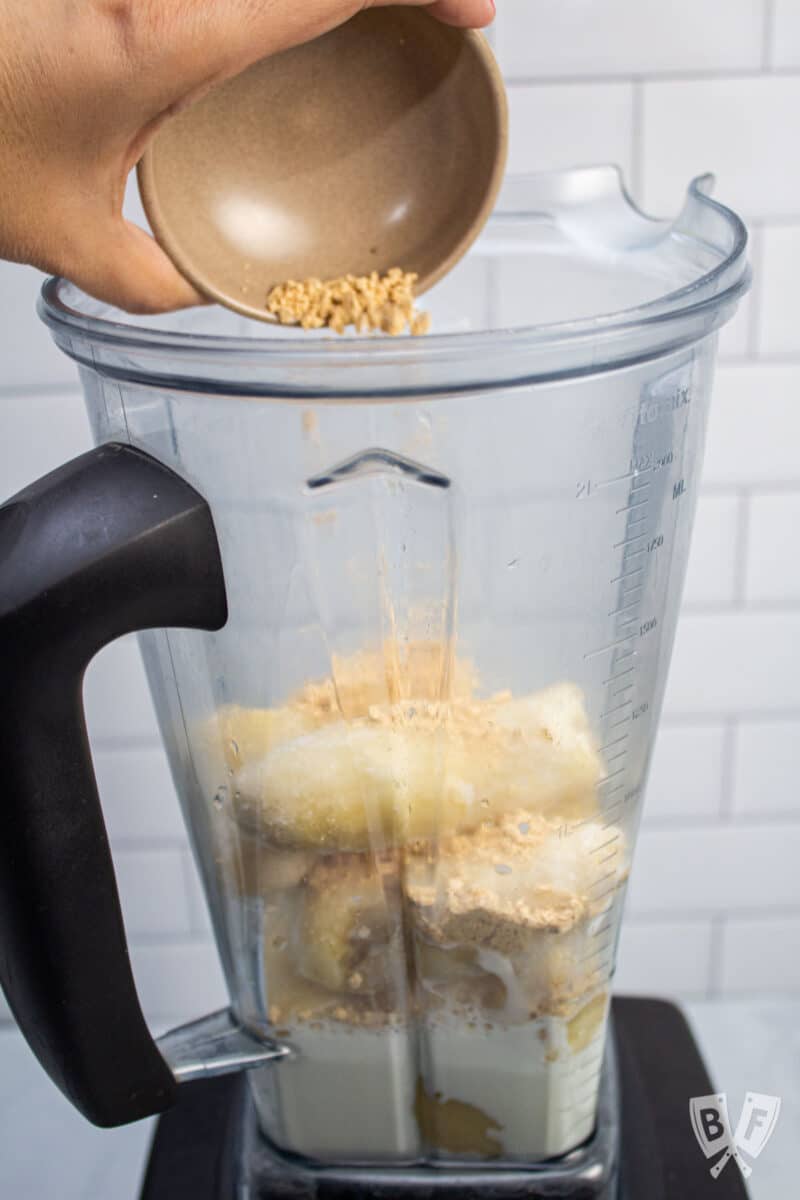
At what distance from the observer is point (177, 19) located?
0.33 metres

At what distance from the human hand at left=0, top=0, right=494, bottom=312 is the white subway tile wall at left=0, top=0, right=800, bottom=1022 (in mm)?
198

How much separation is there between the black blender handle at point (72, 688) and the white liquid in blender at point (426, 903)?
0.06 meters

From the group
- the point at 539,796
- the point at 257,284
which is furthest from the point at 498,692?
the point at 257,284

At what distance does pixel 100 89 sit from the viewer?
1.13ft

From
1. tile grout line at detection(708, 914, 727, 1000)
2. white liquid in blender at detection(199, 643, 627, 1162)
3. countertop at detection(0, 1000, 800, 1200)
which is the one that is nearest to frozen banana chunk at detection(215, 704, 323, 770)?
white liquid in blender at detection(199, 643, 627, 1162)

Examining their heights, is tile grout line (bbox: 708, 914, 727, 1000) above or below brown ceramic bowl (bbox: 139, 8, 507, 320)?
below

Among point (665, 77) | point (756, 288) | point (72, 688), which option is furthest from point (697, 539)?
point (72, 688)

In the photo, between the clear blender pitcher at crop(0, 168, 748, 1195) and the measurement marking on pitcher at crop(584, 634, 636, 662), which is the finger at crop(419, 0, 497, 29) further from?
the measurement marking on pitcher at crop(584, 634, 636, 662)

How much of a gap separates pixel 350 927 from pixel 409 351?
21 cm

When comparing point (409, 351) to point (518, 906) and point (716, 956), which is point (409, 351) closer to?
point (518, 906)

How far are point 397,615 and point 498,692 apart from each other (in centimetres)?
5

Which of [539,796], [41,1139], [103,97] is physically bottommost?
[41,1139]

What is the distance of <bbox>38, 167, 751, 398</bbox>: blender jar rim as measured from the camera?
0.35 metres

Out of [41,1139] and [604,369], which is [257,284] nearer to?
[604,369]
